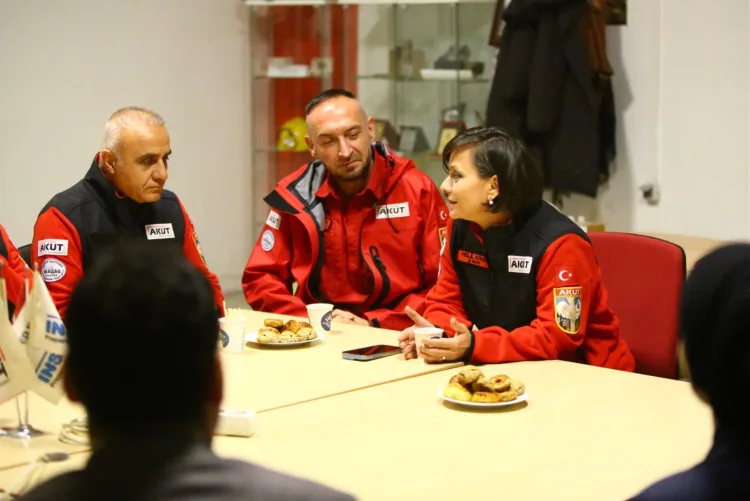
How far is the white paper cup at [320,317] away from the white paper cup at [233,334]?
0.25m

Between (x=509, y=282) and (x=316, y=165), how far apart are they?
1.11 meters

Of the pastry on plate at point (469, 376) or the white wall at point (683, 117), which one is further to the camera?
the white wall at point (683, 117)

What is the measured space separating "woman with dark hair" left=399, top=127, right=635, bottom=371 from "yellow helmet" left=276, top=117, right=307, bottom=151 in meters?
2.82

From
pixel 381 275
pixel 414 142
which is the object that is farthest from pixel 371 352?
pixel 414 142


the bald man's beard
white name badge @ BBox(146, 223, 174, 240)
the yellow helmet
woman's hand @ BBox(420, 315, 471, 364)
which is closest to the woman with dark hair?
woman's hand @ BBox(420, 315, 471, 364)

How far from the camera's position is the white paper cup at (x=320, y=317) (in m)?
2.92

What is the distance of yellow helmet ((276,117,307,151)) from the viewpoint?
5816mm

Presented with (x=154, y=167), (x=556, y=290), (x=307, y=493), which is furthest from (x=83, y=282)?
(x=154, y=167)

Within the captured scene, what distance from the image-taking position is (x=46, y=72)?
195 inches

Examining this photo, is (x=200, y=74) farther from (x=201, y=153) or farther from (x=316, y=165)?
(x=316, y=165)

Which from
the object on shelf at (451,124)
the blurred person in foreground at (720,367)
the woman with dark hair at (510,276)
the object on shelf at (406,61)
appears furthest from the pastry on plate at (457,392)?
the object on shelf at (406,61)

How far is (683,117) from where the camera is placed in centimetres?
494

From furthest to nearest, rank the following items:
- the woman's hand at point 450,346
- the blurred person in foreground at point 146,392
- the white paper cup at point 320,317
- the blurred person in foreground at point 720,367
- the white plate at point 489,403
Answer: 1. the white paper cup at point 320,317
2. the woman's hand at point 450,346
3. the white plate at point 489,403
4. the blurred person in foreground at point 720,367
5. the blurred person in foreground at point 146,392

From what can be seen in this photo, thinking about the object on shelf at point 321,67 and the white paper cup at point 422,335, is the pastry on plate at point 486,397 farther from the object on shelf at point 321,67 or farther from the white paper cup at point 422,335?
the object on shelf at point 321,67
